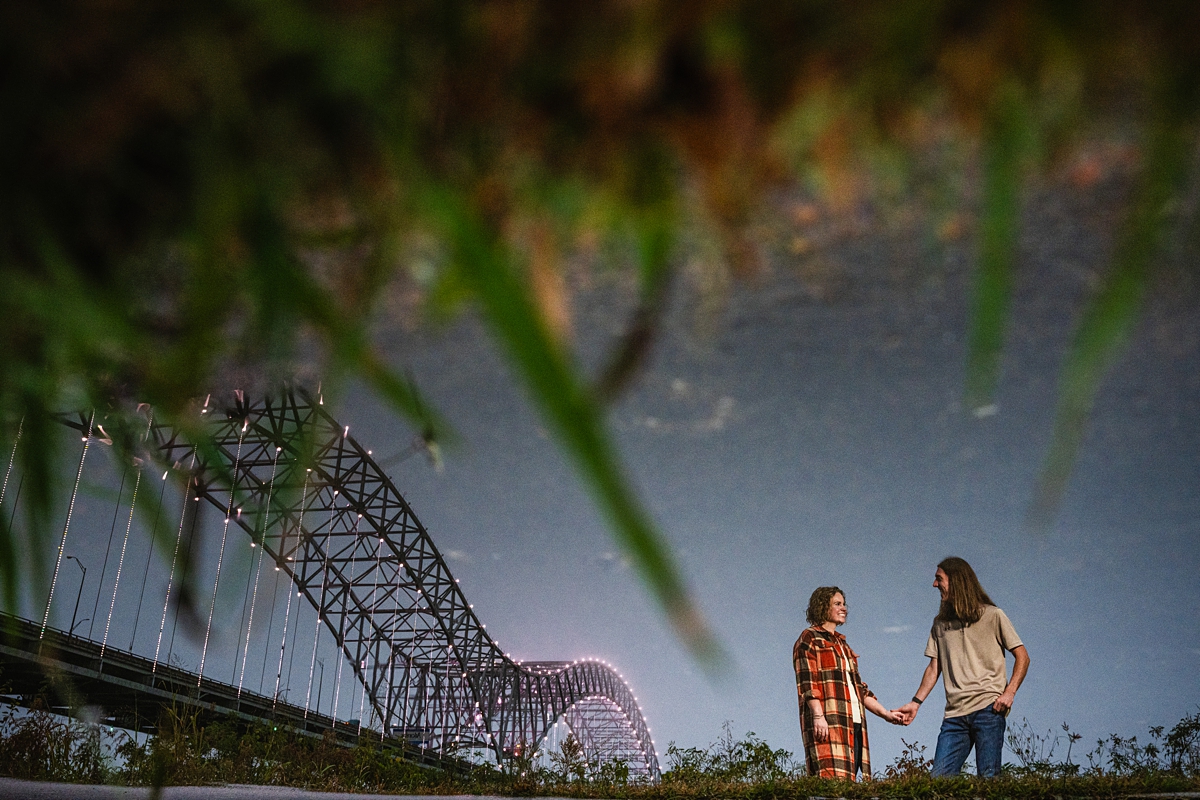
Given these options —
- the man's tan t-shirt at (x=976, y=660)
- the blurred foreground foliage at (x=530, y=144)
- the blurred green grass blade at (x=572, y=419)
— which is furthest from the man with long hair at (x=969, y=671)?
the blurred green grass blade at (x=572, y=419)

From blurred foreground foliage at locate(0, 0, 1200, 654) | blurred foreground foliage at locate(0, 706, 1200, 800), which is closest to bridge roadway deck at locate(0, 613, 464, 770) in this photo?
blurred foreground foliage at locate(0, 706, 1200, 800)

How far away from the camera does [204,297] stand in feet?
1.27

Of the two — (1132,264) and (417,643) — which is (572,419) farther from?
(417,643)

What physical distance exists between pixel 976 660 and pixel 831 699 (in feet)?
2.85

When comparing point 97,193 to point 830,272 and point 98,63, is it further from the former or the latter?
point 830,272

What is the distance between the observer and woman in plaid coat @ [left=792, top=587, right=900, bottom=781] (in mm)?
4484

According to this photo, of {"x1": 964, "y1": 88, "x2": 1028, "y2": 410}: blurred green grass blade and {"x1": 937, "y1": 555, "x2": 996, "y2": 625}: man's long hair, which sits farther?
{"x1": 937, "y1": 555, "x2": 996, "y2": 625}: man's long hair

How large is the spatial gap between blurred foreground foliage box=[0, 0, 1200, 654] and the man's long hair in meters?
4.42

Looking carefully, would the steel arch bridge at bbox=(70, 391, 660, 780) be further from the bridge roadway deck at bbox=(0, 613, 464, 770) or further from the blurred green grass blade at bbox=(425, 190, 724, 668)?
the blurred green grass blade at bbox=(425, 190, 724, 668)

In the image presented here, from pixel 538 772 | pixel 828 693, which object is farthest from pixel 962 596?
pixel 538 772

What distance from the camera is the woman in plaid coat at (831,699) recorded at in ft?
14.7

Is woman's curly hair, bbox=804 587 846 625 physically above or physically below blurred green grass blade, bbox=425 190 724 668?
above

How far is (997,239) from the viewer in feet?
1.16

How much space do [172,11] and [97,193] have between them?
0.58 feet
